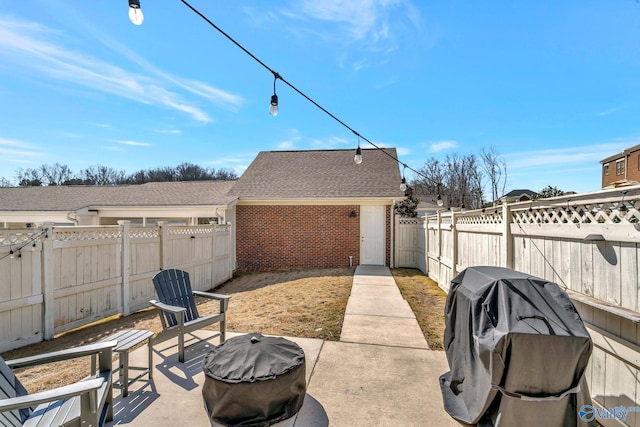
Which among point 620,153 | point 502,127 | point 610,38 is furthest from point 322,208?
point 620,153

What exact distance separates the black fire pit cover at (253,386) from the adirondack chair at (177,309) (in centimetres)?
141

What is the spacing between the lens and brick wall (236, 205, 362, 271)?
37.6 ft

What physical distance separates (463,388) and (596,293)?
1.47 metres

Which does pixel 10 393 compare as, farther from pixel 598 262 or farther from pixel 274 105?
pixel 598 262

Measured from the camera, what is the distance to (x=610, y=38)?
20.6 feet

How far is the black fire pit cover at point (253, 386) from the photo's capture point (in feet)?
6.77

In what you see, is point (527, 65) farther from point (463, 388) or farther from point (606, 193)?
point (463, 388)

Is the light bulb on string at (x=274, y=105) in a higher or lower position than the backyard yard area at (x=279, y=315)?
higher

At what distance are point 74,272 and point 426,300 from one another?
23.2ft

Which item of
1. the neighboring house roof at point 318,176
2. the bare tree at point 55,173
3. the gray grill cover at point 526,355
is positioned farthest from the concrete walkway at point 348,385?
the bare tree at point 55,173

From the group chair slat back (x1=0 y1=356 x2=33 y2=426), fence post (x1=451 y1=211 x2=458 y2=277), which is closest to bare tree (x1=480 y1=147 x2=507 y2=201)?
fence post (x1=451 y1=211 x2=458 y2=277)

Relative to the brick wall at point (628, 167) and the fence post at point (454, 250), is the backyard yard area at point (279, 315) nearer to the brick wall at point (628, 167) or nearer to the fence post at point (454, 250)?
the fence post at point (454, 250)

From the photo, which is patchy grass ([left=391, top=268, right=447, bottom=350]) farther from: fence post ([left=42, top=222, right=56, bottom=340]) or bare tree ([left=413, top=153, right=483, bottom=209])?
bare tree ([left=413, top=153, right=483, bottom=209])

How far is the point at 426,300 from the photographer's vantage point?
6.63m
